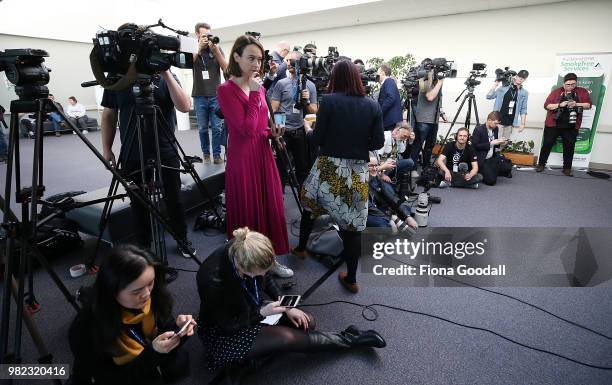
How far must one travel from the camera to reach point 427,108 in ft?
14.1

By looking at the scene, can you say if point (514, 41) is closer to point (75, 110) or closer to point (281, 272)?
point (281, 272)

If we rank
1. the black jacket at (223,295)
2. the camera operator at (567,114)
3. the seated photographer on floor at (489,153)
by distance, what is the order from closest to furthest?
the black jacket at (223,295), the seated photographer on floor at (489,153), the camera operator at (567,114)

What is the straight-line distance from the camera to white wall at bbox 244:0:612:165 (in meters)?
4.84

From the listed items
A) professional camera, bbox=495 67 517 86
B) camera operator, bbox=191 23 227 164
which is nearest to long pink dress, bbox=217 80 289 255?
camera operator, bbox=191 23 227 164

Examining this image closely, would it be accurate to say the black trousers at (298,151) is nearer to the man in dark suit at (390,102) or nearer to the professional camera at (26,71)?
the man in dark suit at (390,102)

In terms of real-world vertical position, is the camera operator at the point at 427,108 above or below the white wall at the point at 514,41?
below

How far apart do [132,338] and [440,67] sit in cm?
431

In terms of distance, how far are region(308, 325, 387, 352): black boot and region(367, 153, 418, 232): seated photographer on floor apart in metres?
1.17

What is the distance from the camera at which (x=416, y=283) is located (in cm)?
221

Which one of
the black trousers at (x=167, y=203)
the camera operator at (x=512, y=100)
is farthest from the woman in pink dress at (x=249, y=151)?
the camera operator at (x=512, y=100)

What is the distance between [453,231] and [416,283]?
1.01 meters

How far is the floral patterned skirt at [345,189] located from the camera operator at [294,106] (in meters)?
1.07

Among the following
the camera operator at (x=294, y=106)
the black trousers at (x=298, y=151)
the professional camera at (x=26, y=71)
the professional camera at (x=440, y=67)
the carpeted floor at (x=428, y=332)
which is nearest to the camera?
the professional camera at (x=26, y=71)

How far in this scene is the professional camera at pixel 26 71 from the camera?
3.83 ft
